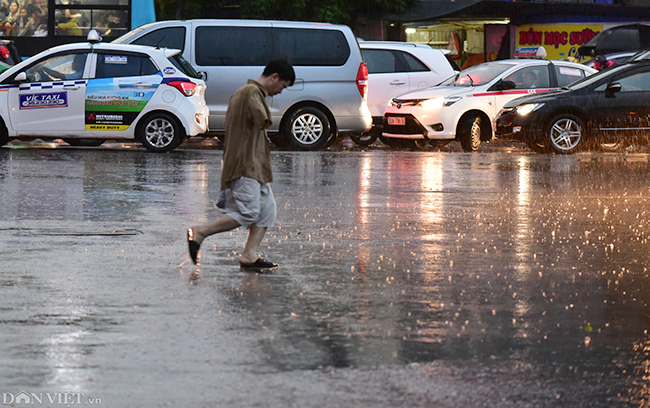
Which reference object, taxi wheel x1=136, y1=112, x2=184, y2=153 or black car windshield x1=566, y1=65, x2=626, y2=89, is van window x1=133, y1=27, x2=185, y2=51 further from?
black car windshield x1=566, y1=65, x2=626, y2=89

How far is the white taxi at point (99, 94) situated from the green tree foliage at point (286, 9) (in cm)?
1550

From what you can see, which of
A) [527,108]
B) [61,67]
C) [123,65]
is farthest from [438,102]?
[61,67]

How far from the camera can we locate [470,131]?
18.8 metres

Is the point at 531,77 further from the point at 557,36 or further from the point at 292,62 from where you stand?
the point at 557,36

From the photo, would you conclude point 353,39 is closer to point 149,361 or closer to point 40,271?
point 40,271

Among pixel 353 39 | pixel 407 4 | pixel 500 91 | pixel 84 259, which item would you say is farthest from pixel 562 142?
pixel 407 4

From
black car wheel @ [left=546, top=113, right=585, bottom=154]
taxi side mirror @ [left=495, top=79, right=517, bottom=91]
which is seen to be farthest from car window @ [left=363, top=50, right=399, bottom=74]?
black car wheel @ [left=546, top=113, right=585, bottom=154]

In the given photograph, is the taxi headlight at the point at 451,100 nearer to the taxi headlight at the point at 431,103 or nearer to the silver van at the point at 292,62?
the taxi headlight at the point at 431,103

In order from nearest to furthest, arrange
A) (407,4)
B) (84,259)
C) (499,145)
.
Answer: (84,259), (499,145), (407,4)

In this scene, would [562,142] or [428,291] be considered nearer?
[428,291]

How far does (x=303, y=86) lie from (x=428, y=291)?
11663 millimetres

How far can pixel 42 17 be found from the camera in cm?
2017

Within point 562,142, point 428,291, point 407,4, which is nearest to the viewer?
point 428,291

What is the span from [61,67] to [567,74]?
8.72 meters
